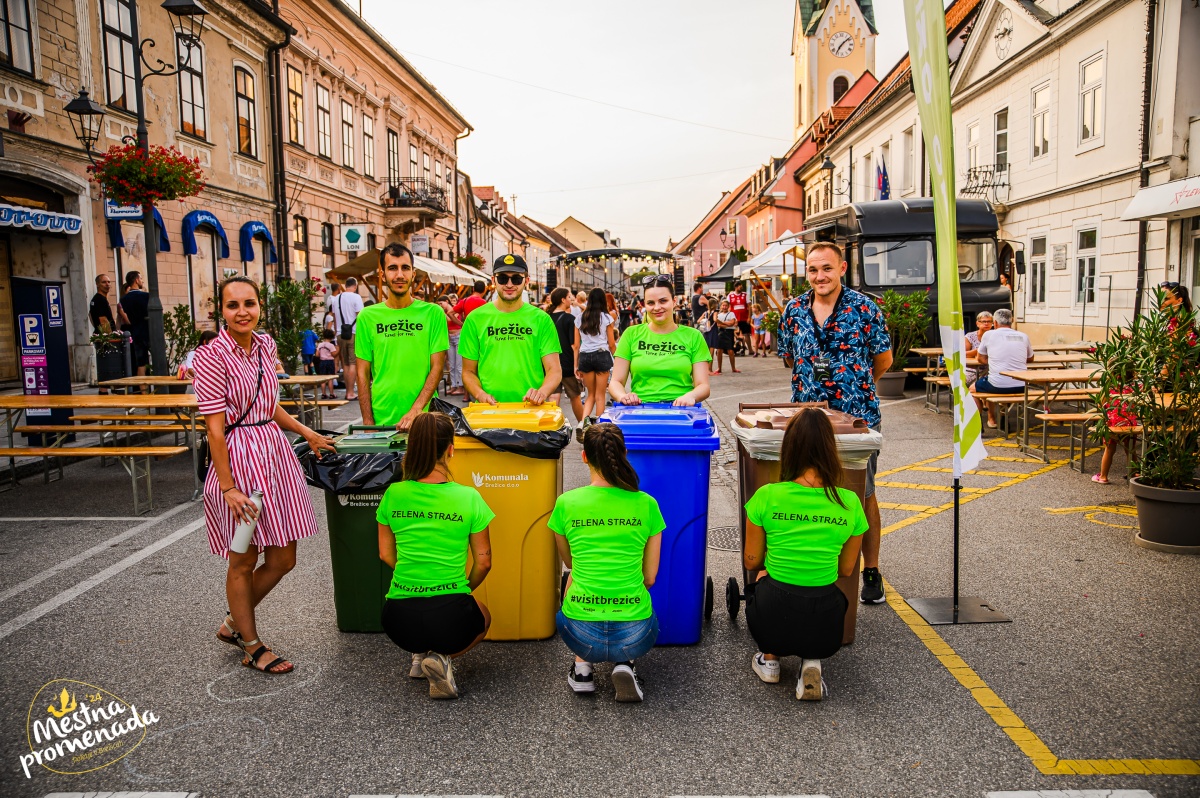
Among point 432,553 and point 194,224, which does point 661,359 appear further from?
point 194,224

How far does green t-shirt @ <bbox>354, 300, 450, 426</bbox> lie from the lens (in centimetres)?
488

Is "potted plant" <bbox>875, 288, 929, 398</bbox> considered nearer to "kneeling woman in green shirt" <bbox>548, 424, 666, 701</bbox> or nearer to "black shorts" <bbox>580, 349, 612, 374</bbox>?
"black shorts" <bbox>580, 349, 612, 374</bbox>

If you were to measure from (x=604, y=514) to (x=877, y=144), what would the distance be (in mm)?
34397

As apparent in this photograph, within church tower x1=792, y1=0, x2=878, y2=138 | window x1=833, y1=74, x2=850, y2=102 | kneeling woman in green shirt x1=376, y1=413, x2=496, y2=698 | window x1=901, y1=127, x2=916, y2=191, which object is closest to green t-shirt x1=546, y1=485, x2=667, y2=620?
kneeling woman in green shirt x1=376, y1=413, x2=496, y2=698

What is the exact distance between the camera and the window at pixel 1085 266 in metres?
18.6

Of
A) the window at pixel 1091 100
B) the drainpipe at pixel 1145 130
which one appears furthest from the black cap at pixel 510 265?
the window at pixel 1091 100

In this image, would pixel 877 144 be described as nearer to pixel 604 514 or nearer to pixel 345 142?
pixel 345 142

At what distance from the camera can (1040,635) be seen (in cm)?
431

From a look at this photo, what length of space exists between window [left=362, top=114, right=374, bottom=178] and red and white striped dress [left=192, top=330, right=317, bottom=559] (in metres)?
27.3

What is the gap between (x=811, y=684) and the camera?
12.0 feet

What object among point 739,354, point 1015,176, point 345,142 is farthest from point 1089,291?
point 345,142

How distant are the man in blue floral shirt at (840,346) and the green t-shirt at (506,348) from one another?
153 cm

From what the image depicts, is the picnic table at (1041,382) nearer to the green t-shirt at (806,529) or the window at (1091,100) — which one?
the green t-shirt at (806,529)

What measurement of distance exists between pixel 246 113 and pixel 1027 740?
874 inches
